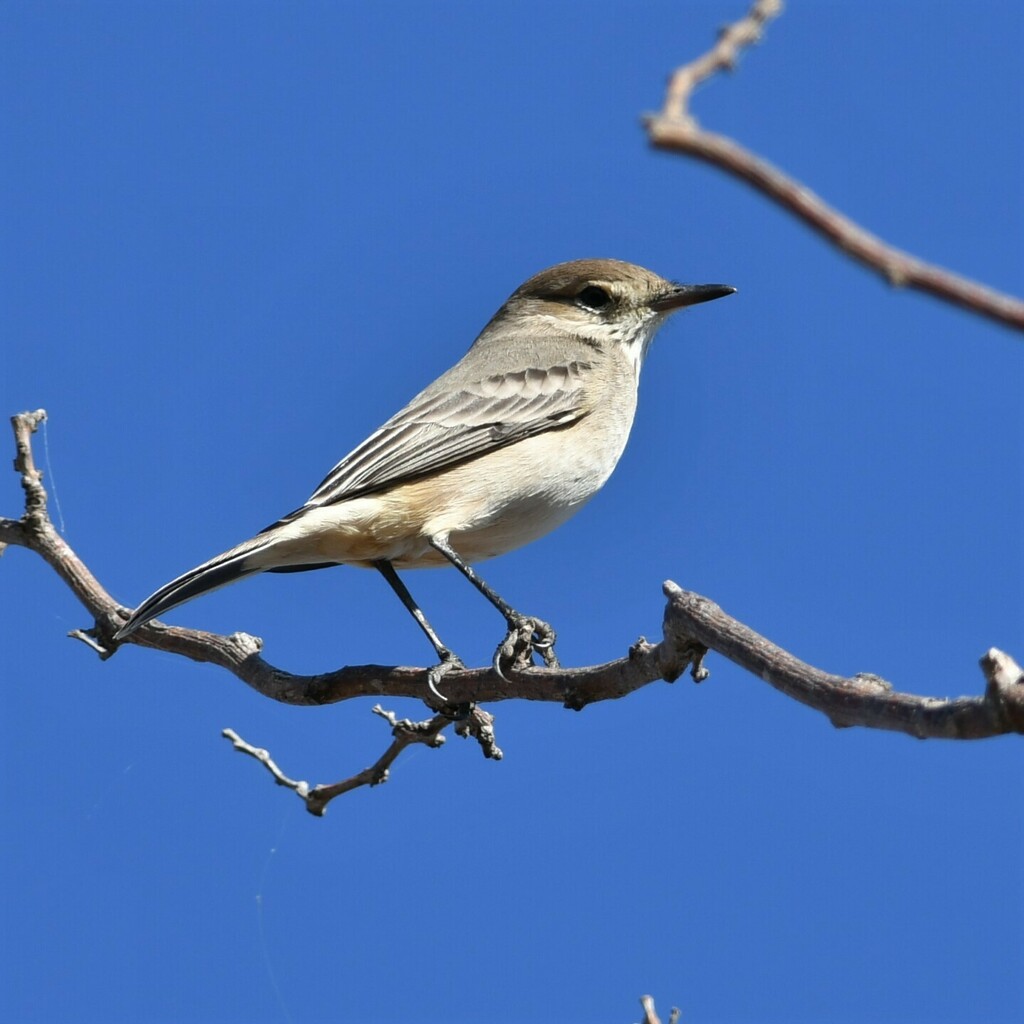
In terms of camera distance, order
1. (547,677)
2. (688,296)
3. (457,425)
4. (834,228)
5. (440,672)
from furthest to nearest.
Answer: (688,296) → (457,425) → (440,672) → (547,677) → (834,228)

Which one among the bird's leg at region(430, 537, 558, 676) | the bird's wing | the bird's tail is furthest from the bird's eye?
the bird's tail

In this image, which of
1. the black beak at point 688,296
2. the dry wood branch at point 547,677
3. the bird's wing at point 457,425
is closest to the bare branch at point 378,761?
the dry wood branch at point 547,677

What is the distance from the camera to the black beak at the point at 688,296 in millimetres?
8508

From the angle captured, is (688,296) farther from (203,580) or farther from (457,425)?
(203,580)

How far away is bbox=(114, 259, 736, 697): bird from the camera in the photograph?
21.6 feet

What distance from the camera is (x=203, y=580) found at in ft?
20.6

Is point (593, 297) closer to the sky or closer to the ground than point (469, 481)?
closer to the sky

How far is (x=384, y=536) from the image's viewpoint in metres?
6.98

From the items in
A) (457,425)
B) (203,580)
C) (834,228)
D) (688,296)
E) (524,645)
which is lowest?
(834,228)

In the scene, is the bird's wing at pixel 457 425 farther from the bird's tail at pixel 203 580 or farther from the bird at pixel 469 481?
the bird's tail at pixel 203 580

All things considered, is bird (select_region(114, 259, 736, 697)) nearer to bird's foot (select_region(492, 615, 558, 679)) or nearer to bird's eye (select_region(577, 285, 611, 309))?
bird's foot (select_region(492, 615, 558, 679))

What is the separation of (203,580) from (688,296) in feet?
13.0

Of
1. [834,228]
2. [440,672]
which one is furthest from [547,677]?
[834,228]

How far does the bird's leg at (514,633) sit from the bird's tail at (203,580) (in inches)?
39.2
